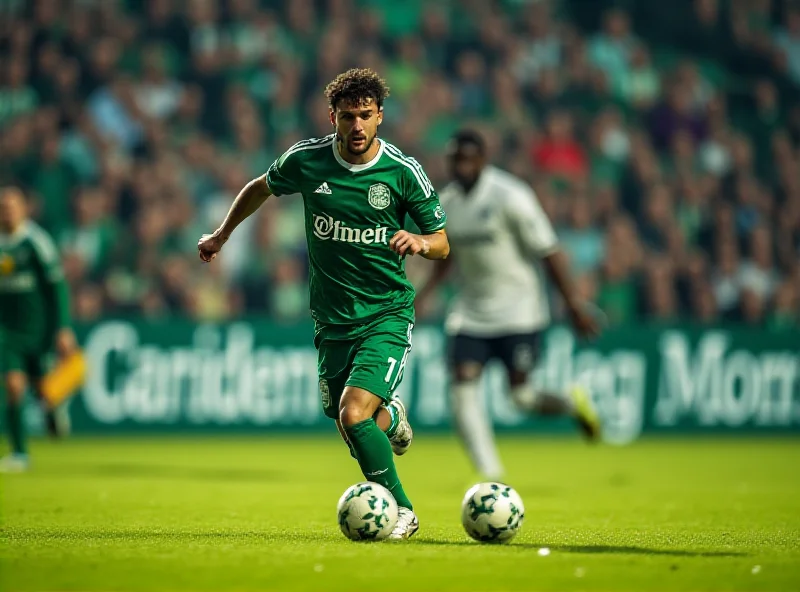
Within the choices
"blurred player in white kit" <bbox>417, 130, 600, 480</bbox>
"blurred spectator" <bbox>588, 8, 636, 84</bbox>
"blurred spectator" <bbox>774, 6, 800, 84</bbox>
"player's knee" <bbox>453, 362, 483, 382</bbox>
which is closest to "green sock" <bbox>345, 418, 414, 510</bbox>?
"blurred player in white kit" <bbox>417, 130, 600, 480</bbox>

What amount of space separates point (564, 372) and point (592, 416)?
473cm

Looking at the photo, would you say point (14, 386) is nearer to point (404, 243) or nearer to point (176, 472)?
point (176, 472)

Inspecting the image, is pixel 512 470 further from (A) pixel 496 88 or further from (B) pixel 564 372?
(A) pixel 496 88

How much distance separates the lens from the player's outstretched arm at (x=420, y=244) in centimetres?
658

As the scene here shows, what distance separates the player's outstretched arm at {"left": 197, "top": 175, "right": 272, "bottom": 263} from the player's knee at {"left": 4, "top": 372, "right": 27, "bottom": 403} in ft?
19.3

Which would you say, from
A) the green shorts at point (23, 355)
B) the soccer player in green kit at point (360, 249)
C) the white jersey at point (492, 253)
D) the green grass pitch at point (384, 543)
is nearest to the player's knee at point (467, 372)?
the white jersey at point (492, 253)

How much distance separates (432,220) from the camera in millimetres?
7199

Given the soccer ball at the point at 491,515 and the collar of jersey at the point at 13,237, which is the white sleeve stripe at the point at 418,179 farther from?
the collar of jersey at the point at 13,237

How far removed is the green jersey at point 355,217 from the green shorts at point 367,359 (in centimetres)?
8

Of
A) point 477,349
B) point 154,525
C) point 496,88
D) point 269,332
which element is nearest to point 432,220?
point 154,525

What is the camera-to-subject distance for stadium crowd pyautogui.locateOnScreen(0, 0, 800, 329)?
1744 cm

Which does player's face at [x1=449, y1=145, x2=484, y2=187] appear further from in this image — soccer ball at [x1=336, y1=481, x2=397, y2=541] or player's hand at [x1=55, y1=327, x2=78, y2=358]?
soccer ball at [x1=336, y1=481, x2=397, y2=541]

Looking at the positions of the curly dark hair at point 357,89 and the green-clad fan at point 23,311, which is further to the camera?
the green-clad fan at point 23,311

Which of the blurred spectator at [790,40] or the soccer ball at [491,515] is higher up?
the blurred spectator at [790,40]
